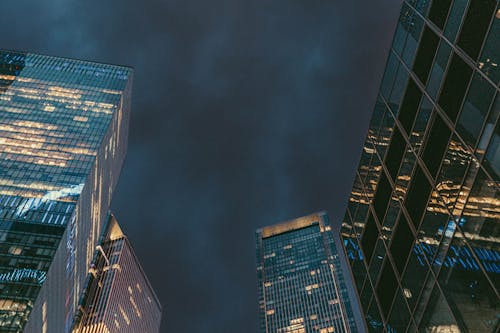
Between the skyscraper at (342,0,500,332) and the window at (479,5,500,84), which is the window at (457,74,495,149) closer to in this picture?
the skyscraper at (342,0,500,332)

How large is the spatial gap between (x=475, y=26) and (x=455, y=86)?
2514mm

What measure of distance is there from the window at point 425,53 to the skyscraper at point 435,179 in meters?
0.05

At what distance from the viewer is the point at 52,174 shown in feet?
361

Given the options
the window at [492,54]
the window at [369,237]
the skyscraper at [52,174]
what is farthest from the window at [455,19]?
the skyscraper at [52,174]

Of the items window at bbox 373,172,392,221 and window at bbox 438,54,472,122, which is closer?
window at bbox 438,54,472,122

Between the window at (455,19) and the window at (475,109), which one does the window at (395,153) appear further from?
the window at (475,109)

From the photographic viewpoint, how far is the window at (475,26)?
15.4 meters

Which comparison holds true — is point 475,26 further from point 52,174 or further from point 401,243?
point 52,174

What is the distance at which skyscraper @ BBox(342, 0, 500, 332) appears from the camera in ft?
47.6

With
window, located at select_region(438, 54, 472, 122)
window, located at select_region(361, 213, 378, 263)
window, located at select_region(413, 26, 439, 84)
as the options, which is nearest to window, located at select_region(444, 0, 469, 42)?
window, located at select_region(438, 54, 472, 122)

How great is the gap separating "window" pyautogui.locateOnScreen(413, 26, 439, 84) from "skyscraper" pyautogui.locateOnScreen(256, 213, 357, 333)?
150 m

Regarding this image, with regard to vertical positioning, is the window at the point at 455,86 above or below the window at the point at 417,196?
above

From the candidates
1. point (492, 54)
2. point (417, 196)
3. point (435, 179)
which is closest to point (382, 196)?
point (417, 196)

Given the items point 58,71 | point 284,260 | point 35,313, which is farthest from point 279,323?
point 58,71
